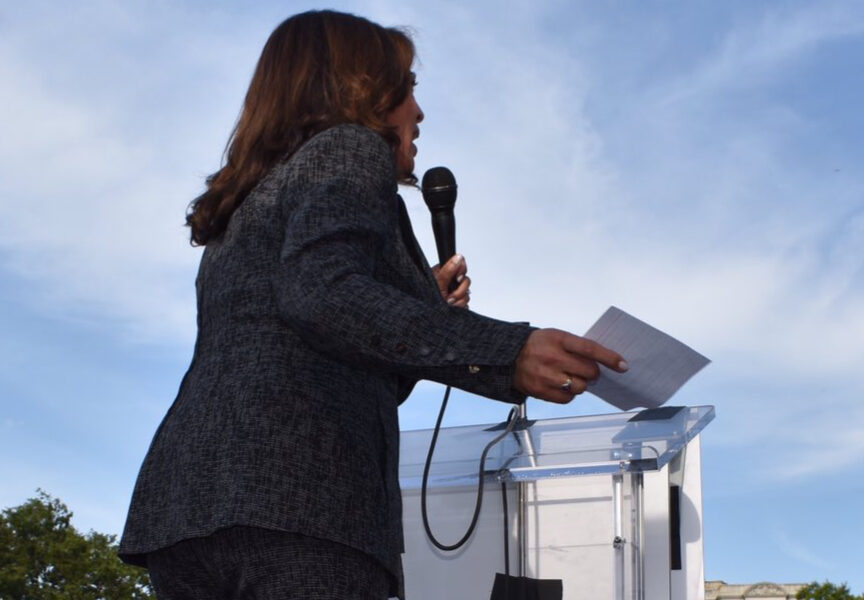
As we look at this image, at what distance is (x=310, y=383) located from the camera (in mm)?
1769

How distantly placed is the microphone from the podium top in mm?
829

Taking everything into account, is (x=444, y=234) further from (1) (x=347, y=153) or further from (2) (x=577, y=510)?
(1) (x=347, y=153)

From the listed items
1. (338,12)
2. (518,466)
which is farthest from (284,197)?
(518,466)

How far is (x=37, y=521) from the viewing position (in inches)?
1242

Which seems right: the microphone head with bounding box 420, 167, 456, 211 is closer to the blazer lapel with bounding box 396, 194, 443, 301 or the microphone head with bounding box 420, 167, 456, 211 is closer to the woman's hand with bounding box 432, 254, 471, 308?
the woman's hand with bounding box 432, 254, 471, 308

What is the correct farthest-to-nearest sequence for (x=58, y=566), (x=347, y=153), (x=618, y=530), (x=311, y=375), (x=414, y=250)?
(x=58, y=566) → (x=618, y=530) → (x=414, y=250) → (x=347, y=153) → (x=311, y=375)

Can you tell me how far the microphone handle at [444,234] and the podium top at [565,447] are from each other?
82 centimetres

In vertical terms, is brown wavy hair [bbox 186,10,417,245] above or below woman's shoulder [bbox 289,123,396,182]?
above

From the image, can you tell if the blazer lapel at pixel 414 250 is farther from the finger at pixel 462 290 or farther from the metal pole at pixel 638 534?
the metal pole at pixel 638 534

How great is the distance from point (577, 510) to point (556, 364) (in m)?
1.88

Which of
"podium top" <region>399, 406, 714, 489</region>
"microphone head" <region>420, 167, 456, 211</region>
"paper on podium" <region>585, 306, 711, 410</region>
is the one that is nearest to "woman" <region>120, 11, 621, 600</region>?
"paper on podium" <region>585, 306, 711, 410</region>

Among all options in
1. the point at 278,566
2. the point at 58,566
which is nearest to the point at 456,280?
the point at 278,566

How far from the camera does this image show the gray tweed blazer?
1.71 metres

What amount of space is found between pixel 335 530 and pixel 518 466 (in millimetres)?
1924
